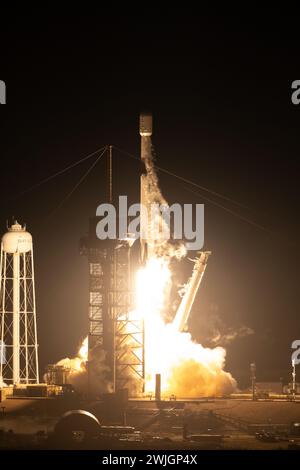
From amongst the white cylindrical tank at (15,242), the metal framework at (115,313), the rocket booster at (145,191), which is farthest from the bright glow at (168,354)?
the white cylindrical tank at (15,242)

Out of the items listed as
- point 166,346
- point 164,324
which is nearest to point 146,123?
point 164,324

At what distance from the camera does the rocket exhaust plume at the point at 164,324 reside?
71.5m

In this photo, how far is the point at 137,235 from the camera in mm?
73188

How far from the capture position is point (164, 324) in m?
75.2

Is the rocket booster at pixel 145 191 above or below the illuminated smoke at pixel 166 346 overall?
above

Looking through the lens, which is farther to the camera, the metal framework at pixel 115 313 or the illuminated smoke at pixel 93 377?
the metal framework at pixel 115 313

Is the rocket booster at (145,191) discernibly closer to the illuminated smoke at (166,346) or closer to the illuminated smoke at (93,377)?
the illuminated smoke at (166,346)

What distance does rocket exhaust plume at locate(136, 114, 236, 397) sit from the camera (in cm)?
7150

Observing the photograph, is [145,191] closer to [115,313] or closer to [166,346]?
[115,313]

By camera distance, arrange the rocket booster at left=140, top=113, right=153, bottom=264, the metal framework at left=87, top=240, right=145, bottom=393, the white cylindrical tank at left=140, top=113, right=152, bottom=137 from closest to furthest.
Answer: the metal framework at left=87, top=240, right=145, bottom=393, the rocket booster at left=140, top=113, right=153, bottom=264, the white cylindrical tank at left=140, top=113, right=152, bottom=137

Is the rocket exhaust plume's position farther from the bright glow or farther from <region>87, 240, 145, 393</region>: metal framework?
<region>87, 240, 145, 393</region>: metal framework

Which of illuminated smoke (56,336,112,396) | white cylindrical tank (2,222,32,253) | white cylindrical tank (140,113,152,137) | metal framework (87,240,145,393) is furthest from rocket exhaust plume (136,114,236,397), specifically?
white cylindrical tank (2,222,32,253)

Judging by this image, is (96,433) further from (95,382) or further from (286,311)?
(286,311)

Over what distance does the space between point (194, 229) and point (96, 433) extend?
25.3 m
